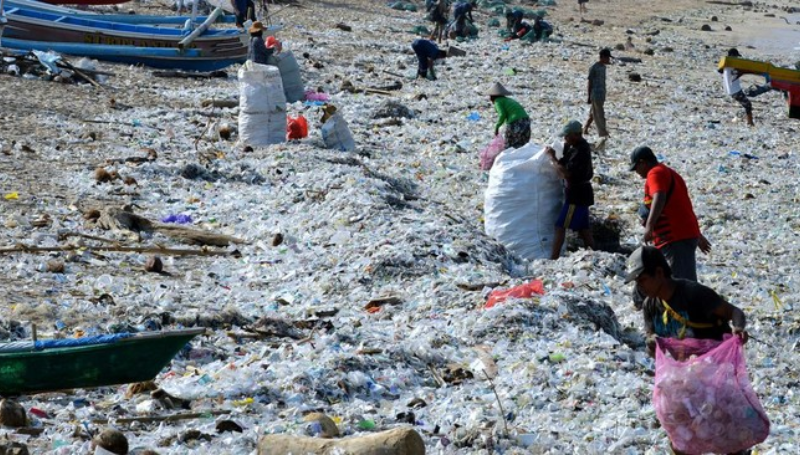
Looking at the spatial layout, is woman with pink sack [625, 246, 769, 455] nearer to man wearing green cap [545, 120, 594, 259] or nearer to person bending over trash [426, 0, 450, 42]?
man wearing green cap [545, 120, 594, 259]

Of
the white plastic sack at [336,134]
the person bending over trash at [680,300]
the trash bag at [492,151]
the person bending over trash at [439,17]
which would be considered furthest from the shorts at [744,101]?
the person bending over trash at [680,300]

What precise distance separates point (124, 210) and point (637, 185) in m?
5.67

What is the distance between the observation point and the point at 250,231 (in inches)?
400

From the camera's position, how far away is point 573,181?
9.54 m

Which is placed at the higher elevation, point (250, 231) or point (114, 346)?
point (114, 346)

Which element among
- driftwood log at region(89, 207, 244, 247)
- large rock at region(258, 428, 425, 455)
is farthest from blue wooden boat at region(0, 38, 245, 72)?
large rock at region(258, 428, 425, 455)

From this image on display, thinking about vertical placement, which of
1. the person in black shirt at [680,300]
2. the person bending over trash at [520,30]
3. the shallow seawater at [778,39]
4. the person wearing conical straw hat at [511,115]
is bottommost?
the shallow seawater at [778,39]

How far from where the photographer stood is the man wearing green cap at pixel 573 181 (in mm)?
9516

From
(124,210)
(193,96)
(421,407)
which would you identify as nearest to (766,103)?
(193,96)

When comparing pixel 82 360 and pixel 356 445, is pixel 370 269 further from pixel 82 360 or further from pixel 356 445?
pixel 356 445

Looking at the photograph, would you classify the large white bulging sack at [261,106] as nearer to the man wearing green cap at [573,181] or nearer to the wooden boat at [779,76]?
the man wearing green cap at [573,181]

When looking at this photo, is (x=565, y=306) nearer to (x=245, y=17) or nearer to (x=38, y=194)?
(x=38, y=194)

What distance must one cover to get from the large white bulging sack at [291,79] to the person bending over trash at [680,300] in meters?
11.5

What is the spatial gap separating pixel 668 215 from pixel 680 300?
245 centimetres
